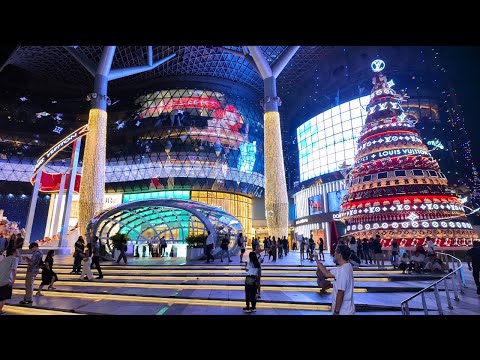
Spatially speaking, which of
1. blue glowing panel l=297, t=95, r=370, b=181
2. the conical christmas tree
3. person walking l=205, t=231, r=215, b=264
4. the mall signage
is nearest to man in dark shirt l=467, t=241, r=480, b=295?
the conical christmas tree

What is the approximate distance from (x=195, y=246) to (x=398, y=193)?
15.6 metres

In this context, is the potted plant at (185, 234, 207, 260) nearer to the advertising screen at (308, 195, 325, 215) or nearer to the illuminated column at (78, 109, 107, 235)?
the illuminated column at (78, 109, 107, 235)

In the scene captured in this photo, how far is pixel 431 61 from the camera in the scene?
132ft

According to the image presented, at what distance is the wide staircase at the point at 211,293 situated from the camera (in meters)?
7.58

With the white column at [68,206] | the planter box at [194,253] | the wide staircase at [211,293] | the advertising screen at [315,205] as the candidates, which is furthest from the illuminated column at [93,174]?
the advertising screen at [315,205]

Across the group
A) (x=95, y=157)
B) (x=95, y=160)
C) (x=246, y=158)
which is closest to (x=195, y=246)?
(x=95, y=160)

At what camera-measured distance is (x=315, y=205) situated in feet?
142

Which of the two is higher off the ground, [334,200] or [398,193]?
[334,200]

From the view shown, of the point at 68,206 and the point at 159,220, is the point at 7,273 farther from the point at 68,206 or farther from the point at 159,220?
the point at 68,206

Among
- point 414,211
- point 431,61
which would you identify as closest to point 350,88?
point 431,61
